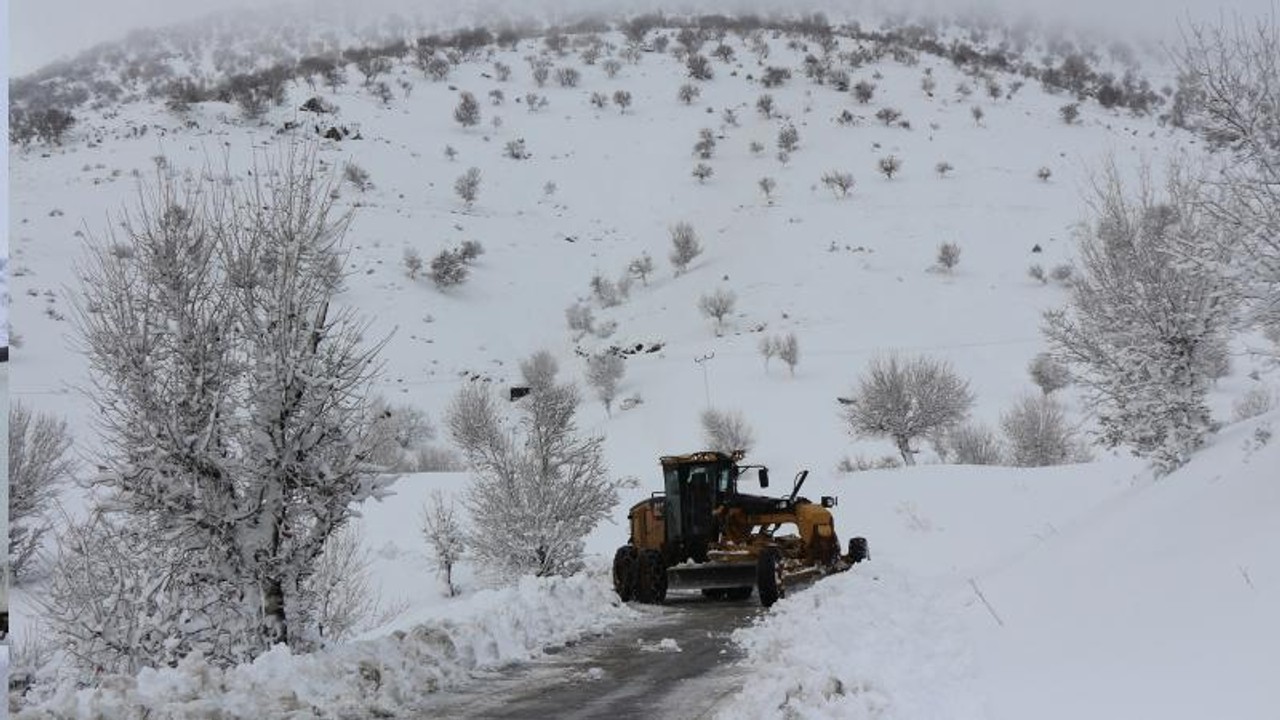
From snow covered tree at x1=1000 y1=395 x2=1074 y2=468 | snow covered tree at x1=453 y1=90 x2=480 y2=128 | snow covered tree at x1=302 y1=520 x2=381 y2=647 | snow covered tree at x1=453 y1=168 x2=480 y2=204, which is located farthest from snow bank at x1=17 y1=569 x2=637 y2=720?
snow covered tree at x1=453 y1=90 x2=480 y2=128

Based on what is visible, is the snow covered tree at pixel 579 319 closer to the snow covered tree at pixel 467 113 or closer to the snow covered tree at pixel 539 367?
the snow covered tree at pixel 539 367

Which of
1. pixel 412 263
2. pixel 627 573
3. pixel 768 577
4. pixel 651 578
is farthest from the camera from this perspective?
pixel 412 263

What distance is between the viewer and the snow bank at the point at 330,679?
698 cm

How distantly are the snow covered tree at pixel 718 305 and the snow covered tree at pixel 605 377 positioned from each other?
23.0 ft

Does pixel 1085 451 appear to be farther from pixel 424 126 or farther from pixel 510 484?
pixel 424 126

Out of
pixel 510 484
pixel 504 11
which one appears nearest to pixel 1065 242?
pixel 510 484

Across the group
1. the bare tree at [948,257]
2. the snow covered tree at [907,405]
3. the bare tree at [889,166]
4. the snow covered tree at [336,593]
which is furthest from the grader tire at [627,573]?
the bare tree at [889,166]

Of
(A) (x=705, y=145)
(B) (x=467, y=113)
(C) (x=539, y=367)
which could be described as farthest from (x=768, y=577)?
(B) (x=467, y=113)

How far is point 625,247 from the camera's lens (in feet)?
214

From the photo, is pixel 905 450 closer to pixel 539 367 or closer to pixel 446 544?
pixel 539 367

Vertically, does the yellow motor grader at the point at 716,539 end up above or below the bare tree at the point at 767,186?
below

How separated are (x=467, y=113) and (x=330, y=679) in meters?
76.8

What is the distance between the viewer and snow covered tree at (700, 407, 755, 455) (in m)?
40.7

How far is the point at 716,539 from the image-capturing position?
62.1ft
